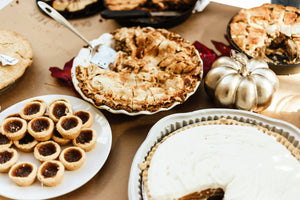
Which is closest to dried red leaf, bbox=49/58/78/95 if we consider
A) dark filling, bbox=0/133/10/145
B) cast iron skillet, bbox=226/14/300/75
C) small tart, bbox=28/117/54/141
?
small tart, bbox=28/117/54/141

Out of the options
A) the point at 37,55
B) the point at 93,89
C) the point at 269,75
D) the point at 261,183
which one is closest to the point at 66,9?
the point at 37,55

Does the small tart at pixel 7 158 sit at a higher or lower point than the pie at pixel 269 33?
lower

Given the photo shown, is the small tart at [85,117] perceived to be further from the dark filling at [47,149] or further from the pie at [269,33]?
the pie at [269,33]

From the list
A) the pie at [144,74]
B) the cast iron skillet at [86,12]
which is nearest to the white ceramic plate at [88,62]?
the pie at [144,74]

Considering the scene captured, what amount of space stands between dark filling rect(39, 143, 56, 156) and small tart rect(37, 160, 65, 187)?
0.22ft

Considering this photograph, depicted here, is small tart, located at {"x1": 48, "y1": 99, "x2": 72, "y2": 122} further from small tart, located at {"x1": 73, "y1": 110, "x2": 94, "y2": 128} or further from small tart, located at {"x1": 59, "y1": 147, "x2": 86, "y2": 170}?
small tart, located at {"x1": 59, "y1": 147, "x2": 86, "y2": 170}

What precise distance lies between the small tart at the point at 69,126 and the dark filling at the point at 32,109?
0.55 ft

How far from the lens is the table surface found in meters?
1.25

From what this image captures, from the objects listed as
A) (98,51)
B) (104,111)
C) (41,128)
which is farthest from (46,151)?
(98,51)

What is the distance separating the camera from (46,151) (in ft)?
3.96

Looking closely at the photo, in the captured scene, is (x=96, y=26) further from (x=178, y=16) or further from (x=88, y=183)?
(x=88, y=183)

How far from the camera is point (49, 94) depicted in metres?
1.56

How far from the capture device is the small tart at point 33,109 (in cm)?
130

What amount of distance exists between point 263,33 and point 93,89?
106 cm
